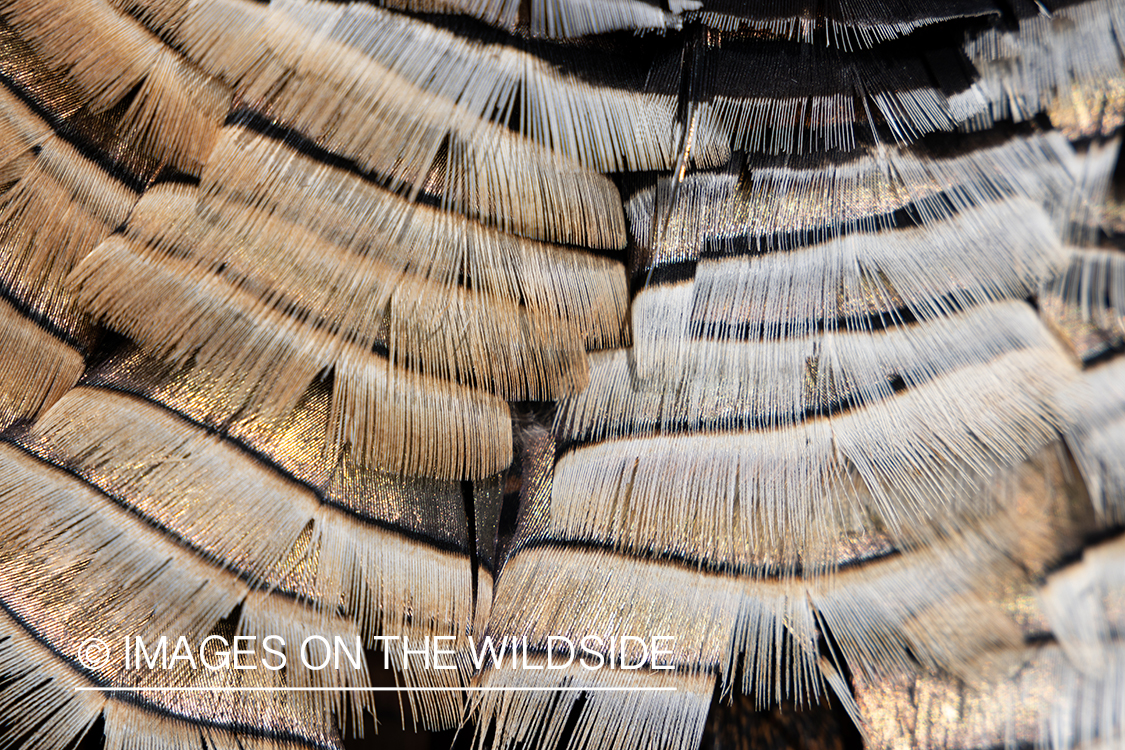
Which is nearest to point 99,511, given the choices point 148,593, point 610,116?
point 148,593

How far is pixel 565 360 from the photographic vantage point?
0.56 meters

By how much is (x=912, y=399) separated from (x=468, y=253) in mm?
356

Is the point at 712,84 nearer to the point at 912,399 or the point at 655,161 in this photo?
the point at 655,161

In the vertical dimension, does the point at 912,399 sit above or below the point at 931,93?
below

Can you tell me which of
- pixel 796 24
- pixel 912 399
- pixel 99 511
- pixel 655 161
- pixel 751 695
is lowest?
pixel 751 695

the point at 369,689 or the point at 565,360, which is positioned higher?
the point at 565,360

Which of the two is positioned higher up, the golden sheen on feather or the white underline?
the golden sheen on feather

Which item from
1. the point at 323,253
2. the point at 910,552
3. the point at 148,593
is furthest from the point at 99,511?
the point at 910,552

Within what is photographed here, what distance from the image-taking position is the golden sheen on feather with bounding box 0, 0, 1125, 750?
49 centimetres

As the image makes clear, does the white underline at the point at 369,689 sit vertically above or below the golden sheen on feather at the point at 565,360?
below

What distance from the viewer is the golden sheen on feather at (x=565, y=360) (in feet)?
1.62

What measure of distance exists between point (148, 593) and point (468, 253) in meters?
0.36

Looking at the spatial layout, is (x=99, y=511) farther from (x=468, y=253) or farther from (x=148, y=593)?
(x=468, y=253)

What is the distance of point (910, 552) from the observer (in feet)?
1.65
